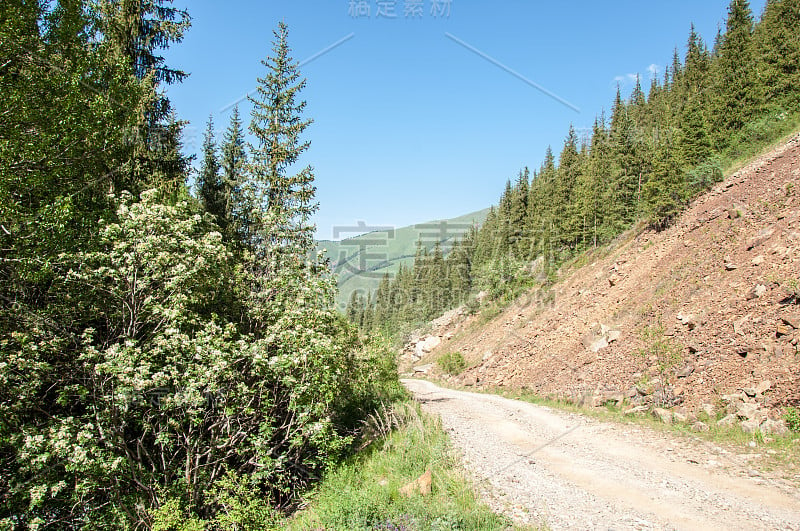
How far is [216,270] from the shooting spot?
27.4 ft

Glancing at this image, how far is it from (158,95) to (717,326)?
1749 centimetres

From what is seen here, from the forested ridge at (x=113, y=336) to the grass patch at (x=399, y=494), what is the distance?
0.75m

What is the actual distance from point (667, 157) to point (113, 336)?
29580mm

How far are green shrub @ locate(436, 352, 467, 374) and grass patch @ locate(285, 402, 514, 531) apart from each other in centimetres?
Answer: 2046

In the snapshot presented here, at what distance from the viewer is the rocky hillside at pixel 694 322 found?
1045cm

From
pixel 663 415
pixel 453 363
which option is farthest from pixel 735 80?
pixel 663 415

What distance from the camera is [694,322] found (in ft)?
45.1

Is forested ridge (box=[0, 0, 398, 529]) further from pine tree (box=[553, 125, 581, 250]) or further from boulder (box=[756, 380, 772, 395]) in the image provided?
pine tree (box=[553, 125, 581, 250])

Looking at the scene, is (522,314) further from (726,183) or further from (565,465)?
(565,465)

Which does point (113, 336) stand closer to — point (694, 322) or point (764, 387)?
point (764, 387)

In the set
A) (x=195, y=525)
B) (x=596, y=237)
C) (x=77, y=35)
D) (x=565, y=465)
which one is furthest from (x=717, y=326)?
(x=596, y=237)

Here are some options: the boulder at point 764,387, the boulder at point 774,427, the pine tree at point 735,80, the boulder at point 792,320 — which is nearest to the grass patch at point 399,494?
the boulder at point 774,427

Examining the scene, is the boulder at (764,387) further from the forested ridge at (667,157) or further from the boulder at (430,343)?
the boulder at (430,343)

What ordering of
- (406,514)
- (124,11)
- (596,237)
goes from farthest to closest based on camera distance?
(596,237) → (124,11) → (406,514)
